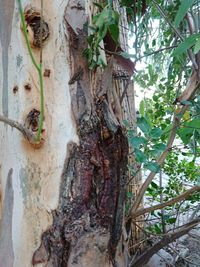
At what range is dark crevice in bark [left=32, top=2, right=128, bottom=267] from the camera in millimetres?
572

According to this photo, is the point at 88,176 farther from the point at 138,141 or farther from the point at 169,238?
the point at 169,238

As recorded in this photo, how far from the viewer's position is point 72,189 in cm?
58

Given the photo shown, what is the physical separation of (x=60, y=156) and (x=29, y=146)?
0.06m

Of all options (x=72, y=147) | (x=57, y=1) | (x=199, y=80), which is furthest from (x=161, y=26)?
(x=72, y=147)

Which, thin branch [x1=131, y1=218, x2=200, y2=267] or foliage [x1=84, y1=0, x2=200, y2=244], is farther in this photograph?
thin branch [x1=131, y1=218, x2=200, y2=267]

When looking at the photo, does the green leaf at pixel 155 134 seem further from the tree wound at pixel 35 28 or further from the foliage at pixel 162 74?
the tree wound at pixel 35 28

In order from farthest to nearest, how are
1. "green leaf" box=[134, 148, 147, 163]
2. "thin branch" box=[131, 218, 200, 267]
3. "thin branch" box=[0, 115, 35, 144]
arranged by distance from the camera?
"thin branch" box=[131, 218, 200, 267] → "green leaf" box=[134, 148, 147, 163] → "thin branch" box=[0, 115, 35, 144]

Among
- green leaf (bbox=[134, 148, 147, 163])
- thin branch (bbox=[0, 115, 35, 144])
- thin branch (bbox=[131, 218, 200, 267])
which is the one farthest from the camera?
thin branch (bbox=[131, 218, 200, 267])

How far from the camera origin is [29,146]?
60cm

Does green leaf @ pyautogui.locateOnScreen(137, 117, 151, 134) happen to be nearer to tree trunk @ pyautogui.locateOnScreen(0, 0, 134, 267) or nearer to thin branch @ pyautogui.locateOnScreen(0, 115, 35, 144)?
tree trunk @ pyautogui.locateOnScreen(0, 0, 134, 267)

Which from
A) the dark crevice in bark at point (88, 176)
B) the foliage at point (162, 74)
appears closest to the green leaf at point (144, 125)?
the foliage at point (162, 74)

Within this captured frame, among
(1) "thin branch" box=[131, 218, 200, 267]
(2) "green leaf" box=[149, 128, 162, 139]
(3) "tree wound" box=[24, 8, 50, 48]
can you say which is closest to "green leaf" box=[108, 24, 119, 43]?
(3) "tree wound" box=[24, 8, 50, 48]

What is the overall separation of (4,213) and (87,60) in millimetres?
328

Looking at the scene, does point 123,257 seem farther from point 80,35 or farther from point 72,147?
point 80,35
